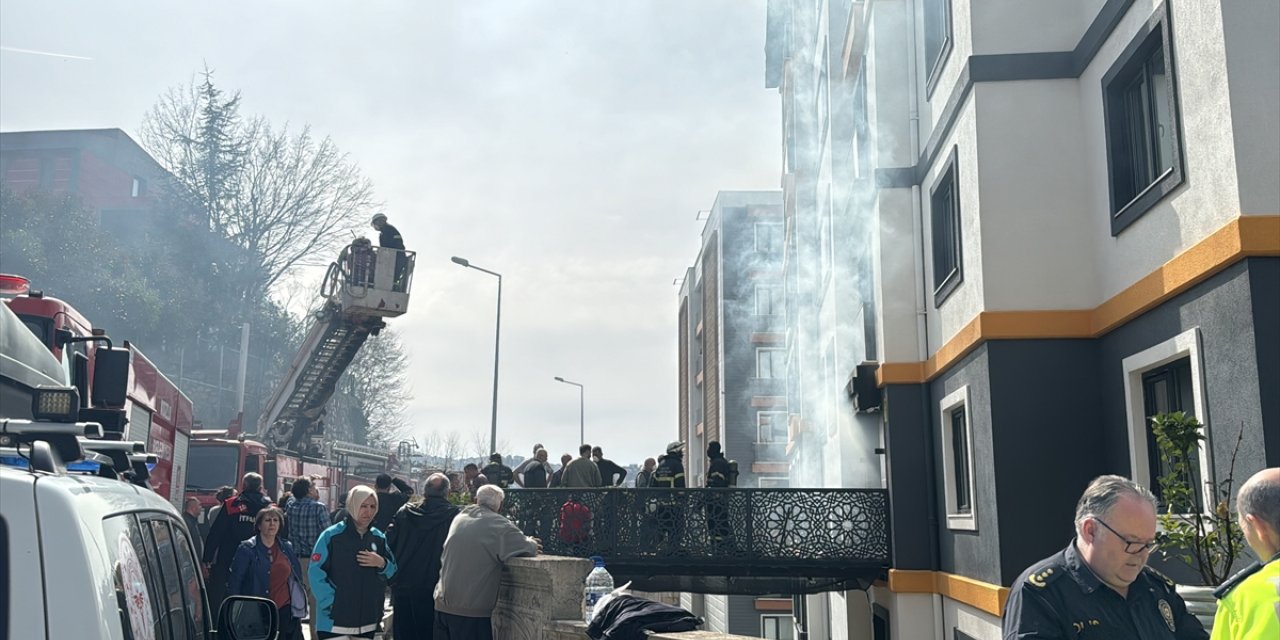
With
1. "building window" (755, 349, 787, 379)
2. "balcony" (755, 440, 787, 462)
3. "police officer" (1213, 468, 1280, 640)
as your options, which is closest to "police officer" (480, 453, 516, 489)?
"police officer" (1213, 468, 1280, 640)

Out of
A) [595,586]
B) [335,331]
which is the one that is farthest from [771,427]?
[595,586]

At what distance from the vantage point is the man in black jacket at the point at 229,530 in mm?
9805

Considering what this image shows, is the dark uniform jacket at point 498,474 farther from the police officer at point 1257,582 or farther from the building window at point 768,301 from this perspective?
the building window at point 768,301

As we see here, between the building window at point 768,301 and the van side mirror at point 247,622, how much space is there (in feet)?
119

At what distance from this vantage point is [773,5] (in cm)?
3125

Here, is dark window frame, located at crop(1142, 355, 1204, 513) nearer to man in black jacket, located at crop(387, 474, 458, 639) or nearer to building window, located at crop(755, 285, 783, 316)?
man in black jacket, located at crop(387, 474, 458, 639)

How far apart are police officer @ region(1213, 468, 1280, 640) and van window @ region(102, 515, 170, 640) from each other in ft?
9.45

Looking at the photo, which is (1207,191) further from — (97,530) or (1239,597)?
(97,530)

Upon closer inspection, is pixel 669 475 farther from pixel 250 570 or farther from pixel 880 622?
pixel 250 570

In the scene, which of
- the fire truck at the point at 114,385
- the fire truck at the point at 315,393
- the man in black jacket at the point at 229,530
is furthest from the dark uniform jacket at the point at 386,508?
the fire truck at the point at 315,393

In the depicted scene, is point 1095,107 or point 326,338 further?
point 326,338

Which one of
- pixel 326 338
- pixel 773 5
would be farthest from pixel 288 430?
pixel 773 5

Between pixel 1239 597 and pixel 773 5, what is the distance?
29.9 meters

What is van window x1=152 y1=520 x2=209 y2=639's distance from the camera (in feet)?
12.8
